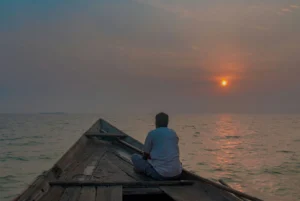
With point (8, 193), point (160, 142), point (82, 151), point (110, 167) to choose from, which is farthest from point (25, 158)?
point (160, 142)

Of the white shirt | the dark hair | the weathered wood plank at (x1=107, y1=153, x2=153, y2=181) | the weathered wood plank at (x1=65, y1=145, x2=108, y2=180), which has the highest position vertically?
the dark hair

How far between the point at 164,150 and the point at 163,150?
0.02 m

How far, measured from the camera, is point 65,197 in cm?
414

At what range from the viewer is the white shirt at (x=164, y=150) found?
5.27m

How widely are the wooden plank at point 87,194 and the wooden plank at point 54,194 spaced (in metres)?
0.31

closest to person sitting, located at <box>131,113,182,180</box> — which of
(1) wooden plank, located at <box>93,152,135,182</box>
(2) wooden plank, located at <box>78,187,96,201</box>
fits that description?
(1) wooden plank, located at <box>93,152,135,182</box>

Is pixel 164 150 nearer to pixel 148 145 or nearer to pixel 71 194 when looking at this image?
pixel 148 145

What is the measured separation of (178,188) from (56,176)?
2.19 m

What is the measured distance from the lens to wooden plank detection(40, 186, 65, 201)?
4.05m

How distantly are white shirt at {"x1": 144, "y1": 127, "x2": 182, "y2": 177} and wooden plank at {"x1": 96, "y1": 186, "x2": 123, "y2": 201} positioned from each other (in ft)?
3.26

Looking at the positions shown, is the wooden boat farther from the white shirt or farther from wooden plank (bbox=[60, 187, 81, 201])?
the white shirt

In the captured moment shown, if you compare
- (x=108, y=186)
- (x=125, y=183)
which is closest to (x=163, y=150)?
(x=125, y=183)

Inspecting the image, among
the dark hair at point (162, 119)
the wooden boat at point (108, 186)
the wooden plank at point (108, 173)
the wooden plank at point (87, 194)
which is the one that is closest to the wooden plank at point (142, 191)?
the wooden boat at point (108, 186)

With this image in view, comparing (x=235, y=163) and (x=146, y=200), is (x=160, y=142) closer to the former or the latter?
(x=146, y=200)
